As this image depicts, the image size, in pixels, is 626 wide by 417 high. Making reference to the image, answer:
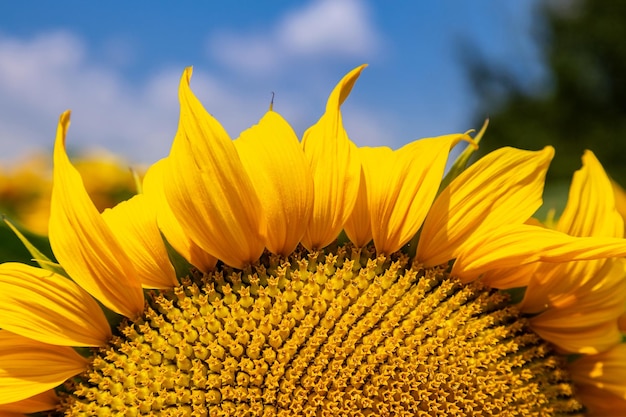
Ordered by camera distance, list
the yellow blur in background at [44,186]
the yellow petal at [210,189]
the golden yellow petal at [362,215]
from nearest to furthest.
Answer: the yellow petal at [210,189] → the golden yellow petal at [362,215] → the yellow blur in background at [44,186]

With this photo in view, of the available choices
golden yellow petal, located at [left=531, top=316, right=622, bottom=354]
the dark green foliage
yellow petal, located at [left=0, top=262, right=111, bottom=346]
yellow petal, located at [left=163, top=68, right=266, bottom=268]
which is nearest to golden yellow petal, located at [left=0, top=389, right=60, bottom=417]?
yellow petal, located at [left=0, top=262, right=111, bottom=346]

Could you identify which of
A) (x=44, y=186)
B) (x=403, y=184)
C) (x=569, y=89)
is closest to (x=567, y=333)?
(x=403, y=184)

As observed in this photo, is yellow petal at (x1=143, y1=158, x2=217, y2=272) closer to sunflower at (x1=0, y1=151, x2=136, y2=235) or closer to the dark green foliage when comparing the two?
sunflower at (x1=0, y1=151, x2=136, y2=235)

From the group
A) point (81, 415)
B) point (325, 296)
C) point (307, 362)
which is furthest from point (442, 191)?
point (81, 415)

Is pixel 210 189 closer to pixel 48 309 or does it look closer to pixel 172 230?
pixel 172 230

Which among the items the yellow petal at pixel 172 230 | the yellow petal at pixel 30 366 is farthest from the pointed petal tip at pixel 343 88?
the yellow petal at pixel 30 366

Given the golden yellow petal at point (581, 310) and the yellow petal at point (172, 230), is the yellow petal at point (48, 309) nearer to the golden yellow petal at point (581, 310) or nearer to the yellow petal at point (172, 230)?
the yellow petal at point (172, 230)
